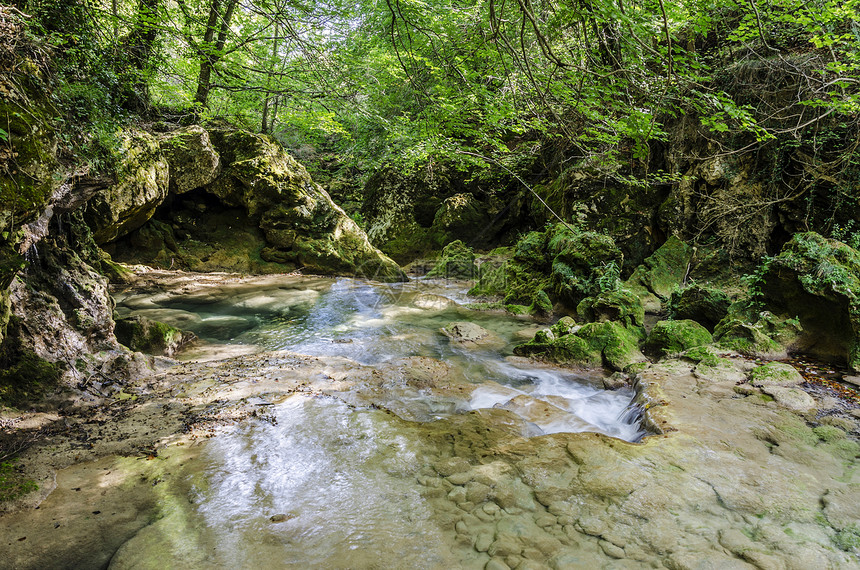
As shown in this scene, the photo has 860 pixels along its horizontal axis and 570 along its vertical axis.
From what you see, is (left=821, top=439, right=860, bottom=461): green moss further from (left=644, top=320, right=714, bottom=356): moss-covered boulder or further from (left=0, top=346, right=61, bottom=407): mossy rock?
(left=0, top=346, right=61, bottom=407): mossy rock

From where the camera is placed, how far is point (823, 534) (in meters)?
2.48

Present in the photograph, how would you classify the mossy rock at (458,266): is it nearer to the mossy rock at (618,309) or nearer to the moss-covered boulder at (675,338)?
the mossy rock at (618,309)

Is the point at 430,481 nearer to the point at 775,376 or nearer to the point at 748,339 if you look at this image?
the point at 775,376

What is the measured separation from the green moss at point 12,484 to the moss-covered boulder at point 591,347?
Answer: 585 centimetres

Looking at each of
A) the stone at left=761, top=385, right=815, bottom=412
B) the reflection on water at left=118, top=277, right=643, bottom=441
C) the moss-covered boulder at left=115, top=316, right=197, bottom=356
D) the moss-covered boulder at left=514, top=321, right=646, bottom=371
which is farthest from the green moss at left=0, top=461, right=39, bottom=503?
the stone at left=761, top=385, right=815, bottom=412

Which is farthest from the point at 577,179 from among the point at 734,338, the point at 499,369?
the point at 499,369

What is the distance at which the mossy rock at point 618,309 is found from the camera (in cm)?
730

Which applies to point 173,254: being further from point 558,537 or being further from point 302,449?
point 558,537

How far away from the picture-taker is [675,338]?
20.7 ft

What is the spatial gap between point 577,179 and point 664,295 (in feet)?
15.0

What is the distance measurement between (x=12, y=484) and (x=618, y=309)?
7.88 m

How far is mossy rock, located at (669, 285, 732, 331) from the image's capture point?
7117 millimetres

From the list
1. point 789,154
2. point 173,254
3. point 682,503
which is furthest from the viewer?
point 173,254

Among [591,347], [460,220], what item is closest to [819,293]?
[591,347]
